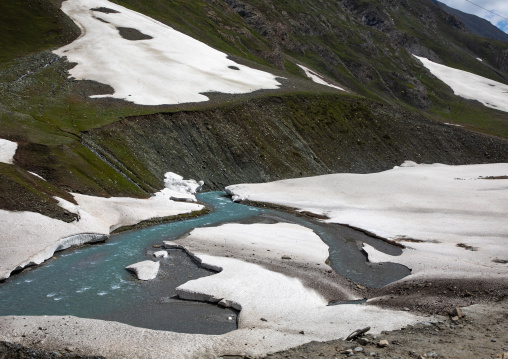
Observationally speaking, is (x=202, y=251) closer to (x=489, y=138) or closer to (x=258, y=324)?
(x=258, y=324)

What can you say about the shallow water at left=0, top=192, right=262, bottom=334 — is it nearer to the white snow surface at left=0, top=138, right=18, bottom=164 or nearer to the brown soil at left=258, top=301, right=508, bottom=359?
the brown soil at left=258, top=301, right=508, bottom=359

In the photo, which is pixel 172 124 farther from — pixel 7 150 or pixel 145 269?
pixel 145 269

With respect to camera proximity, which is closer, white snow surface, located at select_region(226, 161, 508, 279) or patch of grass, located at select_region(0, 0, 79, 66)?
white snow surface, located at select_region(226, 161, 508, 279)

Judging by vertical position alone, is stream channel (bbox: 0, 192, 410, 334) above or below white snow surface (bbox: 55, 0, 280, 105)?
below

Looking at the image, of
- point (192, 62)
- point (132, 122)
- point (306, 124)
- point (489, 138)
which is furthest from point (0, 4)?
point (489, 138)

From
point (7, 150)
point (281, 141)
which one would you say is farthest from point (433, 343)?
point (281, 141)

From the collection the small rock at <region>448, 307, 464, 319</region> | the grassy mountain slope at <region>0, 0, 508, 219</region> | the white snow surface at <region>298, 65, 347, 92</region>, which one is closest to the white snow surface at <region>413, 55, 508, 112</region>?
the grassy mountain slope at <region>0, 0, 508, 219</region>

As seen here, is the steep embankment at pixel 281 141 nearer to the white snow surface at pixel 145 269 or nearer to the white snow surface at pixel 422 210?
the white snow surface at pixel 422 210
